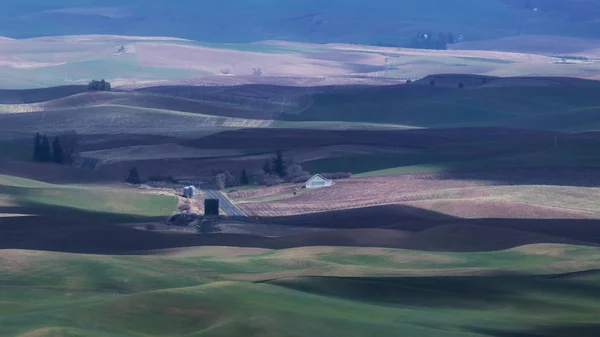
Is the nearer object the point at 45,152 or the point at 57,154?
the point at 57,154

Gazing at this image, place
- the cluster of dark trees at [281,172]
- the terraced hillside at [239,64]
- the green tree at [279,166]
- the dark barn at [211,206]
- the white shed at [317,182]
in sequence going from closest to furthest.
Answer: the dark barn at [211,206]
the white shed at [317,182]
the cluster of dark trees at [281,172]
the green tree at [279,166]
the terraced hillside at [239,64]

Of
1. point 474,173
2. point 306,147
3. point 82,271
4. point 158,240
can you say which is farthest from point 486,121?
point 82,271

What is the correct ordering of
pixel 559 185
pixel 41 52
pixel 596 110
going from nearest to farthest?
pixel 559 185
pixel 596 110
pixel 41 52

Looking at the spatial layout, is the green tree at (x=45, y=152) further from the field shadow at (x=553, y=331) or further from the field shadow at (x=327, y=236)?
the field shadow at (x=553, y=331)

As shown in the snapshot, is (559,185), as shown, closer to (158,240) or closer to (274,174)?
(274,174)

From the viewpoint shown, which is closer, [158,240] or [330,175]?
[158,240]

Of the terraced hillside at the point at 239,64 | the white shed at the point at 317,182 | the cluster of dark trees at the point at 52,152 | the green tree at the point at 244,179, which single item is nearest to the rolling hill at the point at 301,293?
the white shed at the point at 317,182

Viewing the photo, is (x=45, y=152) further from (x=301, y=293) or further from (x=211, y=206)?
(x=301, y=293)

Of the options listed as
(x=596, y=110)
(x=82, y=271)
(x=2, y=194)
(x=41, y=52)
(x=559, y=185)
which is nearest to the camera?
(x=82, y=271)

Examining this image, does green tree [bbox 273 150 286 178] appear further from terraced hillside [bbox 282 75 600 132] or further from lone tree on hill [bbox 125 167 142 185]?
terraced hillside [bbox 282 75 600 132]

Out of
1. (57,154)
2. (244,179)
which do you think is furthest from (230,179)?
(57,154)

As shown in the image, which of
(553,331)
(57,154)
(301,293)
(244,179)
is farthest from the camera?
(57,154)
